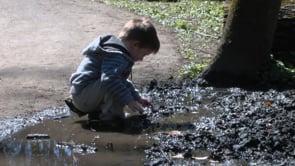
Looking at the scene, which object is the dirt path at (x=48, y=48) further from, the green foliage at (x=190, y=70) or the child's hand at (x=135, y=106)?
the child's hand at (x=135, y=106)

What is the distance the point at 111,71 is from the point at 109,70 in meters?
0.02

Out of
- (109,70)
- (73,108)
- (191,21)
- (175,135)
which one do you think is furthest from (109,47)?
(191,21)

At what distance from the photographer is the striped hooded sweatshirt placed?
5172mm

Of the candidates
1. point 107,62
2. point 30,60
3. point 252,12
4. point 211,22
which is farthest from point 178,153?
point 211,22

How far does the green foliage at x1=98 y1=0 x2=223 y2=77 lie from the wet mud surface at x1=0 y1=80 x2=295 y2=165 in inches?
56.3

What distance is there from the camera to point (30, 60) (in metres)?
8.22


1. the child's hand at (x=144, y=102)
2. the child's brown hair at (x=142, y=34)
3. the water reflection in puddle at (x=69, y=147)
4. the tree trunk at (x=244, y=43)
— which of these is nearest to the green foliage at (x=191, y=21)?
the tree trunk at (x=244, y=43)

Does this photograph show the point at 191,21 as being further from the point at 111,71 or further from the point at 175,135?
the point at 175,135

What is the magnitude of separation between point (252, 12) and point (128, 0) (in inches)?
374

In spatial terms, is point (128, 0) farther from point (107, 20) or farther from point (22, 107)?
point (22, 107)

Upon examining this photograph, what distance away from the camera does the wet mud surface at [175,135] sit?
4477 millimetres

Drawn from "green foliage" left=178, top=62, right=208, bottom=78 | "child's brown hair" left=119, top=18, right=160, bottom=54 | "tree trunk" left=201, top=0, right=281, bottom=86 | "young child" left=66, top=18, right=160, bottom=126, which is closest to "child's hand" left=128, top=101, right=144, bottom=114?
"young child" left=66, top=18, right=160, bottom=126

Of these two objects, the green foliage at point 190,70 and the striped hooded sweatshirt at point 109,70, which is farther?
the green foliage at point 190,70

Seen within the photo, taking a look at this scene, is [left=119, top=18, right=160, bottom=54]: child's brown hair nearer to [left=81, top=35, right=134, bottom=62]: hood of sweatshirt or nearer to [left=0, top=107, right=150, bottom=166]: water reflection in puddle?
[left=81, top=35, right=134, bottom=62]: hood of sweatshirt
